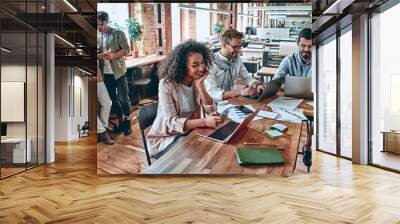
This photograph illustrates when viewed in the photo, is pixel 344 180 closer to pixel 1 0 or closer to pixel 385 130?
pixel 385 130

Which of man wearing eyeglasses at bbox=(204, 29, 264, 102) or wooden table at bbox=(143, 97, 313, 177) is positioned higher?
man wearing eyeglasses at bbox=(204, 29, 264, 102)

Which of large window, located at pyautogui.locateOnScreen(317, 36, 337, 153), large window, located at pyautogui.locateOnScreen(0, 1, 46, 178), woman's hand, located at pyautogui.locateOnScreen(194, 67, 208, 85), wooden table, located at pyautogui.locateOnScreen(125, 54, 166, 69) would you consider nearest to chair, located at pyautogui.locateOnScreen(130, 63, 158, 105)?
wooden table, located at pyautogui.locateOnScreen(125, 54, 166, 69)

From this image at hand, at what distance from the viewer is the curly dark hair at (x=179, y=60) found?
626 centimetres

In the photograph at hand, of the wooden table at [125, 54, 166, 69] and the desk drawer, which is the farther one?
the desk drawer

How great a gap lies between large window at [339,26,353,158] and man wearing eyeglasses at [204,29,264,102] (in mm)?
3304

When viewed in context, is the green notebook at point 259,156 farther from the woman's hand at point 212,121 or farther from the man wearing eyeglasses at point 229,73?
the man wearing eyeglasses at point 229,73

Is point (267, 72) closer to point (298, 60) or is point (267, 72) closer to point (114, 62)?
point (298, 60)

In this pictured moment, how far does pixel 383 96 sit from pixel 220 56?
340 cm

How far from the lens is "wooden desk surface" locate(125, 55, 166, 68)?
20.6 ft

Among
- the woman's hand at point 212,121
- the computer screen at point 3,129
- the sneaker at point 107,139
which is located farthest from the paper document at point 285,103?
the computer screen at point 3,129

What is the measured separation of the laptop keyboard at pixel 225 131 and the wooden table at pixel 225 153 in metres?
0.10

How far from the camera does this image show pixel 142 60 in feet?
20.6

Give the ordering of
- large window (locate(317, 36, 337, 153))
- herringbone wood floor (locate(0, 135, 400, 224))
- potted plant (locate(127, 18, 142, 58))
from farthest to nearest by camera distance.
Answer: large window (locate(317, 36, 337, 153)) < potted plant (locate(127, 18, 142, 58)) < herringbone wood floor (locate(0, 135, 400, 224))

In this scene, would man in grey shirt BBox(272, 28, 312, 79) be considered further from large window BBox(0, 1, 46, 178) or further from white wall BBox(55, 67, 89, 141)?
white wall BBox(55, 67, 89, 141)
